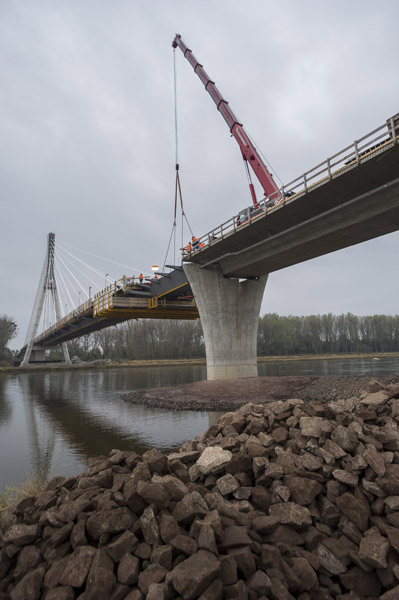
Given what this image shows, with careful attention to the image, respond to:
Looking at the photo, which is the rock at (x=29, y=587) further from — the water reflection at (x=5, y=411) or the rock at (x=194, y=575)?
the water reflection at (x=5, y=411)

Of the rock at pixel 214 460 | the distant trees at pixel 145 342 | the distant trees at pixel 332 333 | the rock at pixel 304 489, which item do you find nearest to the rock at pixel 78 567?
the rock at pixel 214 460

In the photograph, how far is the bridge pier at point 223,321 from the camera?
27.9m

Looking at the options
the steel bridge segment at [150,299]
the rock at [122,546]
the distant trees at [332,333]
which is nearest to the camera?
the rock at [122,546]

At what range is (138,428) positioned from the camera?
50.2 ft

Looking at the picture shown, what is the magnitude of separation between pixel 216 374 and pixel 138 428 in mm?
13157

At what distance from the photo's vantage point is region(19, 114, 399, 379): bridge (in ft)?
54.7

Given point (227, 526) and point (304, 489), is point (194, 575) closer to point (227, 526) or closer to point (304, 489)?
point (227, 526)

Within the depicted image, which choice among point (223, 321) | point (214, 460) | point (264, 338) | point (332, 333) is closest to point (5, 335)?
point (223, 321)

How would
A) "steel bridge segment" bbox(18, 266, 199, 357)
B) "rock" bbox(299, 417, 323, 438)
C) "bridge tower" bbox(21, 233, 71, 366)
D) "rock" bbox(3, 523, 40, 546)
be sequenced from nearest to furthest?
"rock" bbox(3, 523, 40, 546) < "rock" bbox(299, 417, 323, 438) < "steel bridge segment" bbox(18, 266, 199, 357) < "bridge tower" bbox(21, 233, 71, 366)

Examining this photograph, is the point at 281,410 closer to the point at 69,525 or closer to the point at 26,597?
the point at 69,525

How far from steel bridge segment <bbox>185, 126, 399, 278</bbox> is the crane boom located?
586 centimetres

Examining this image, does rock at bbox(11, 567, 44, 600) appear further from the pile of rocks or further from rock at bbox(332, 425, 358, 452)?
rock at bbox(332, 425, 358, 452)

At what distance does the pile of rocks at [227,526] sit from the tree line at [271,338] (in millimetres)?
88172

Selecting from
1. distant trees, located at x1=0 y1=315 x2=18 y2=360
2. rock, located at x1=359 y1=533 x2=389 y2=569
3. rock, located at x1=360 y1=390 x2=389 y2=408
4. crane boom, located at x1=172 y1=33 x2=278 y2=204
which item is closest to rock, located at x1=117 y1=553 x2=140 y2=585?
rock, located at x1=359 y1=533 x2=389 y2=569
